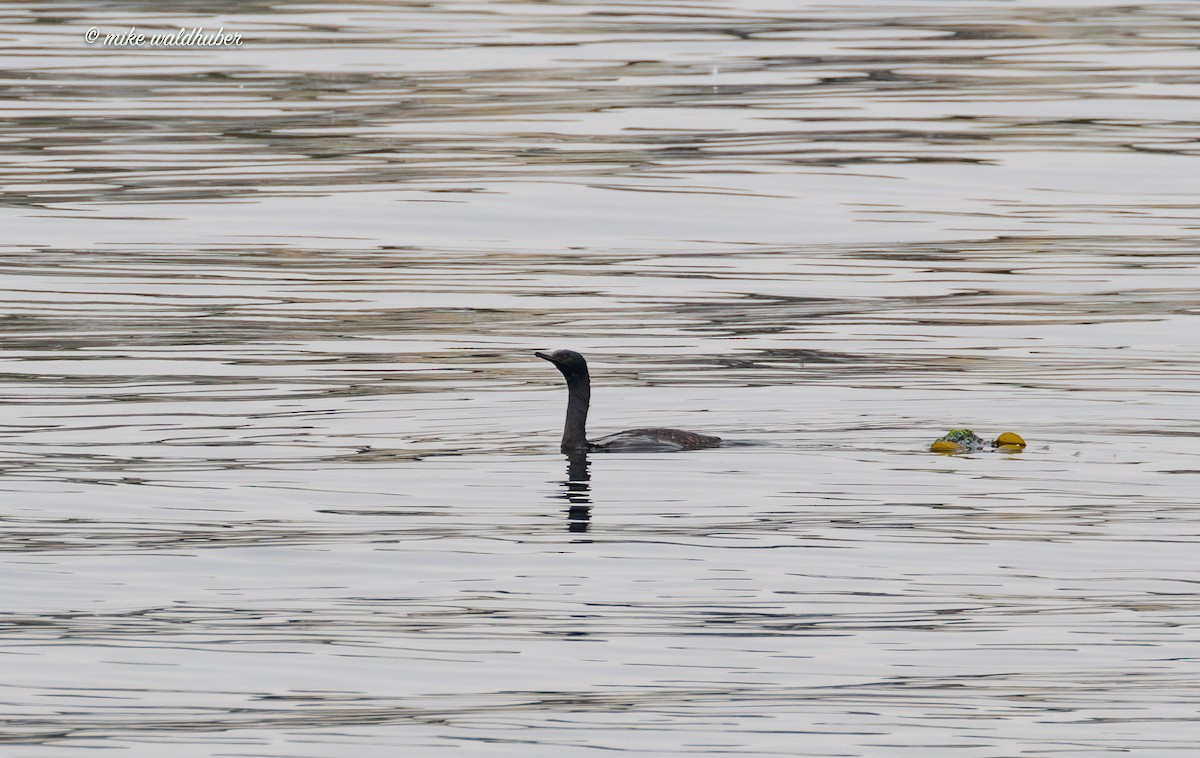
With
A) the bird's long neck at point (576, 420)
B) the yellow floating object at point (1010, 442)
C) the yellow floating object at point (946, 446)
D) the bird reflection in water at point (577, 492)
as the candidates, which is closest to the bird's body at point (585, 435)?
the bird's long neck at point (576, 420)

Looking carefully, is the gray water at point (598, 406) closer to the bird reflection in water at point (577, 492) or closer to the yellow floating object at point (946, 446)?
the bird reflection in water at point (577, 492)

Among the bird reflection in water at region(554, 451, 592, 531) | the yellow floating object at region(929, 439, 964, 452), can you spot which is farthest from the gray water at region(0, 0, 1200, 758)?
the yellow floating object at region(929, 439, 964, 452)

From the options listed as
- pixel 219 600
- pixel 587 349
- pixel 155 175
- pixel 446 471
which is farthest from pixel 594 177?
pixel 219 600

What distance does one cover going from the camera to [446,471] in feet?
45.9

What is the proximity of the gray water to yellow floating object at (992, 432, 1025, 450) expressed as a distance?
14cm

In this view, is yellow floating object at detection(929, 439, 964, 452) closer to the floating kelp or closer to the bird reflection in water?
the floating kelp

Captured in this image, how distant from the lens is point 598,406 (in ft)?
54.8

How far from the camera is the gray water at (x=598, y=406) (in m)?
9.70

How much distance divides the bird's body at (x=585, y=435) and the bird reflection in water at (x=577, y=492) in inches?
4.9

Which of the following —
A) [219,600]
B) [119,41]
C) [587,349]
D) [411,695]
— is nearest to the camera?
[411,695]

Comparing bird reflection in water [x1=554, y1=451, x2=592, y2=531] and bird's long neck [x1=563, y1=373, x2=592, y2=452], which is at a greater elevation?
bird's long neck [x1=563, y1=373, x2=592, y2=452]

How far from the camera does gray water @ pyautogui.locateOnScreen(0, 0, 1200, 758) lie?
970 centimetres

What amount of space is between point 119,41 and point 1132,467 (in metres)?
28.1

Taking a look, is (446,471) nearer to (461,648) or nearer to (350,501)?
(350,501)
